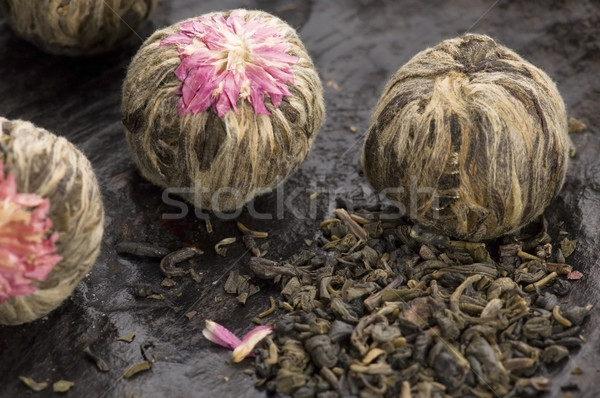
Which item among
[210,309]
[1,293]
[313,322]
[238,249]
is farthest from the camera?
[238,249]

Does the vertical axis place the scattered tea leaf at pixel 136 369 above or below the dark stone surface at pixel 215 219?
below

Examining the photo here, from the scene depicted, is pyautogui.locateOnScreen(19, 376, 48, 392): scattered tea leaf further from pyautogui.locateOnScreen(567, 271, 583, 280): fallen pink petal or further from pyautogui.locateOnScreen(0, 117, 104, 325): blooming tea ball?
pyautogui.locateOnScreen(567, 271, 583, 280): fallen pink petal

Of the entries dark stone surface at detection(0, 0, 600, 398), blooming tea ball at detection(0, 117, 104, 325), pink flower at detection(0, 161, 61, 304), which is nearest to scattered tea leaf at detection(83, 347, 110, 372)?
dark stone surface at detection(0, 0, 600, 398)

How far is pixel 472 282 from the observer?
1.97 m

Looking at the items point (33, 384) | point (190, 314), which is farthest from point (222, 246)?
point (33, 384)

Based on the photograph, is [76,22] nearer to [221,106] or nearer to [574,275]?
[221,106]

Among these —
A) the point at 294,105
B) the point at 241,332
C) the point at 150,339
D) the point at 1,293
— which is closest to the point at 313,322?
the point at 241,332

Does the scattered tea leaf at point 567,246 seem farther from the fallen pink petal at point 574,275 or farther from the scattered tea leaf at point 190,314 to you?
the scattered tea leaf at point 190,314

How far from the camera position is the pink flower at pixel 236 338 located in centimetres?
189

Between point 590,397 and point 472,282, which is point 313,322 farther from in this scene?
point 590,397

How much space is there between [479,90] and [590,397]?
0.69m

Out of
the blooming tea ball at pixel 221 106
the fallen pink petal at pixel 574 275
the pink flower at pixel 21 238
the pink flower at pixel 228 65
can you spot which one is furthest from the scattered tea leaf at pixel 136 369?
the fallen pink petal at pixel 574 275

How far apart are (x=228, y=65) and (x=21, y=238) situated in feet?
2.00

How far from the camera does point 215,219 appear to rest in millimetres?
2254
